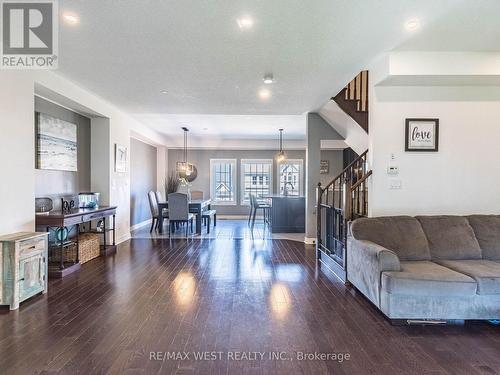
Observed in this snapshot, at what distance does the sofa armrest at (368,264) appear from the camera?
285 cm

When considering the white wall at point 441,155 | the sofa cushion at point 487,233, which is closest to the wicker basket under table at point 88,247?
the white wall at point 441,155

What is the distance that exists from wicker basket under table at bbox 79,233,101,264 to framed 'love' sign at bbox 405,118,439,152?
15.9 ft

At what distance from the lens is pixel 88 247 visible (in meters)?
4.95

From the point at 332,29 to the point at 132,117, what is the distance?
524 centimetres

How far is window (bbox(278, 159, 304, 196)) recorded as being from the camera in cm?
1093

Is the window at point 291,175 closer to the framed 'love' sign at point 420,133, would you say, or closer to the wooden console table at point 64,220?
the wooden console table at point 64,220

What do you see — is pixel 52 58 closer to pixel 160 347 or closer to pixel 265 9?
pixel 265 9

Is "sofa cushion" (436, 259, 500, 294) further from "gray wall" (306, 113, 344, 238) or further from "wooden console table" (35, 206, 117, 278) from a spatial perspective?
"wooden console table" (35, 206, 117, 278)

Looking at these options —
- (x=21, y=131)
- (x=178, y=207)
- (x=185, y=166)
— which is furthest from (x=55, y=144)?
(x=185, y=166)

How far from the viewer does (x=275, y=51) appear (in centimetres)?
336

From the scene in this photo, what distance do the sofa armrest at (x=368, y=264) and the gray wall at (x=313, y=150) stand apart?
2.67 meters

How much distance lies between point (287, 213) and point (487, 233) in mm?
4671

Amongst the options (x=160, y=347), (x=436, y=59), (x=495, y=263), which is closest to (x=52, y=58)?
(x=160, y=347)

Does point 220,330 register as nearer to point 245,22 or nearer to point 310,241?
point 245,22
